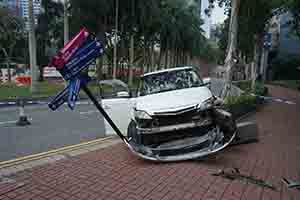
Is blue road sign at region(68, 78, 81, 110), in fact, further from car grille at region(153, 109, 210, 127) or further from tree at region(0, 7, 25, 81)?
tree at region(0, 7, 25, 81)

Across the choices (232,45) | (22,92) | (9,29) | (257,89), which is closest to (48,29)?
(9,29)

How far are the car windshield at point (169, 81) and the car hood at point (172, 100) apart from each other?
0.34m

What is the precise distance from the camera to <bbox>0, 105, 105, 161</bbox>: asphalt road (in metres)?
5.93

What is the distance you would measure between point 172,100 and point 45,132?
4112 mm

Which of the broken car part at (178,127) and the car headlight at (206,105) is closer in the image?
the broken car part at (178,127)

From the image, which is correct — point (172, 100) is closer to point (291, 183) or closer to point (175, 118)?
point (175, 118)

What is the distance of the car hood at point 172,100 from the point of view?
4938 millimetres

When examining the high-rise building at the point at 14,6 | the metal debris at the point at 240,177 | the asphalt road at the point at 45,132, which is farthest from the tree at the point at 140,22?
the metal debris at the point at 240,177

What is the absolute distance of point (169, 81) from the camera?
632 centimetres

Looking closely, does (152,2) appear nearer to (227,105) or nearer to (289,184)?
(227,105)

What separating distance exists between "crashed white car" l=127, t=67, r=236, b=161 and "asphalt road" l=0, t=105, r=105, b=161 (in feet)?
7.14

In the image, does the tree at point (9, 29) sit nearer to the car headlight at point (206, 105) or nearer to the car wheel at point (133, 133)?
the car wheel at point (133, 133)

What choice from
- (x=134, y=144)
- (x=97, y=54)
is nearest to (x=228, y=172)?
(x=134, y=144)

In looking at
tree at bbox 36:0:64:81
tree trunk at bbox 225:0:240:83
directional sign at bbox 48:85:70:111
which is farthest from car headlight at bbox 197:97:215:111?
tree at bbox 36:0:64:81
